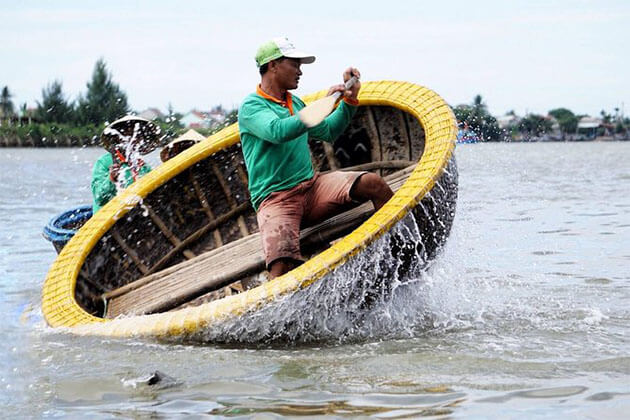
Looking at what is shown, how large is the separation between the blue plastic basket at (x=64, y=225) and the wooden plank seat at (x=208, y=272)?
1.93 metres

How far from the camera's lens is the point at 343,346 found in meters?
4.93

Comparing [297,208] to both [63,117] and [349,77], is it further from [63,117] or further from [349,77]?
[63,117]

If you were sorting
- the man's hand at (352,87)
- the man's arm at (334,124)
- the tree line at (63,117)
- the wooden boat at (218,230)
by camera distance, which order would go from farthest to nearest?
the tree line at (63,117) → the man's arm at (334,124) → the man's hand at (352,87) → the wooden boat at (218,230)

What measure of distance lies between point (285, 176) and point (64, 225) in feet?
13.5

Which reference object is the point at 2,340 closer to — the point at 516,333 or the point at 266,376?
the point at 266,376

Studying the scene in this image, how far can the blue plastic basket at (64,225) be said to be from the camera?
307 inches

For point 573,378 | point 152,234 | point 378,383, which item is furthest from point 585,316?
point 152,234

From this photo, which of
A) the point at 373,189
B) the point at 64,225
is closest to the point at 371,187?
the point at 373,189

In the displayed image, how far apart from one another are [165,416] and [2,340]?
84.2 inches

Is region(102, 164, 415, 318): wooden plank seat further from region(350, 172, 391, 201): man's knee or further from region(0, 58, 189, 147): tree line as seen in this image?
region(0, 58, 189, 147): tree line

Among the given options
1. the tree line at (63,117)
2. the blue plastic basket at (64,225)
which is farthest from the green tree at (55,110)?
the blue plastic basket at (64,225)

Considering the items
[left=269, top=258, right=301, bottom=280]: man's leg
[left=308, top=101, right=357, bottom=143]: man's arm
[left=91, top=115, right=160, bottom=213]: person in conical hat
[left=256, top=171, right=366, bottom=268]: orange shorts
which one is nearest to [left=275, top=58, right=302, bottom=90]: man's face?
[left=308, top=101, right=357, bottom=143]: man's arm

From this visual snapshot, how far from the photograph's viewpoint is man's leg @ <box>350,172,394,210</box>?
5047 millimetres

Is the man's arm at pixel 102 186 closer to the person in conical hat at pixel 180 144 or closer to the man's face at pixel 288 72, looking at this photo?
the person in conical hat at pixel 180 144
